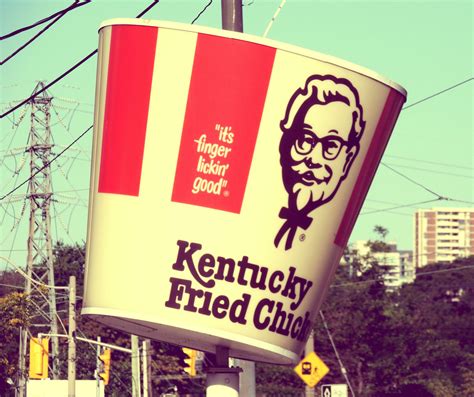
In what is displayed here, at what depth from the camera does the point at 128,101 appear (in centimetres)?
743

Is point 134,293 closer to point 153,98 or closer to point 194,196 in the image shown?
point 194,196

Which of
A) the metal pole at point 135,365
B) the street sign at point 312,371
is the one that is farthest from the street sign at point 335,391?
the metal pole at point 135,365

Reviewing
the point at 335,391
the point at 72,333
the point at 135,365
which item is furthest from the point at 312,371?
the point at 135,365

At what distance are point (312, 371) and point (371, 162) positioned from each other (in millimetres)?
22301

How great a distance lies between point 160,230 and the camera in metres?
7.40

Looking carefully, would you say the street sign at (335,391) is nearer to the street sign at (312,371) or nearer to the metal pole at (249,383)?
the street sign at (312,371)

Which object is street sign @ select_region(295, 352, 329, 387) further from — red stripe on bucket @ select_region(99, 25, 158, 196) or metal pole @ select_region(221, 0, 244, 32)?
red stripe on bucket @ select_region(99, 25, 158, 196)

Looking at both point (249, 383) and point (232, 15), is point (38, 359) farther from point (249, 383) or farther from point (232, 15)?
point (232, 15)

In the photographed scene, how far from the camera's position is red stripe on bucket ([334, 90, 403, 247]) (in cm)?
770

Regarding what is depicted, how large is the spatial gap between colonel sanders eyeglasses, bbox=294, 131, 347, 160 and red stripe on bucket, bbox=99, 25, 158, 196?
96cm

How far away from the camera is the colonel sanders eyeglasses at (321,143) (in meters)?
7.40

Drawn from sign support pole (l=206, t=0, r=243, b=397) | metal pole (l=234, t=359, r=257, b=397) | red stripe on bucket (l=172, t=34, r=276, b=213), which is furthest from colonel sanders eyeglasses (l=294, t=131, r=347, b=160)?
metal pole (l=234, t=359, r=257, b=397)

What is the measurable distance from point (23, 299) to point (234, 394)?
3047cm

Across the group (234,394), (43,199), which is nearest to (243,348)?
(234,394)
